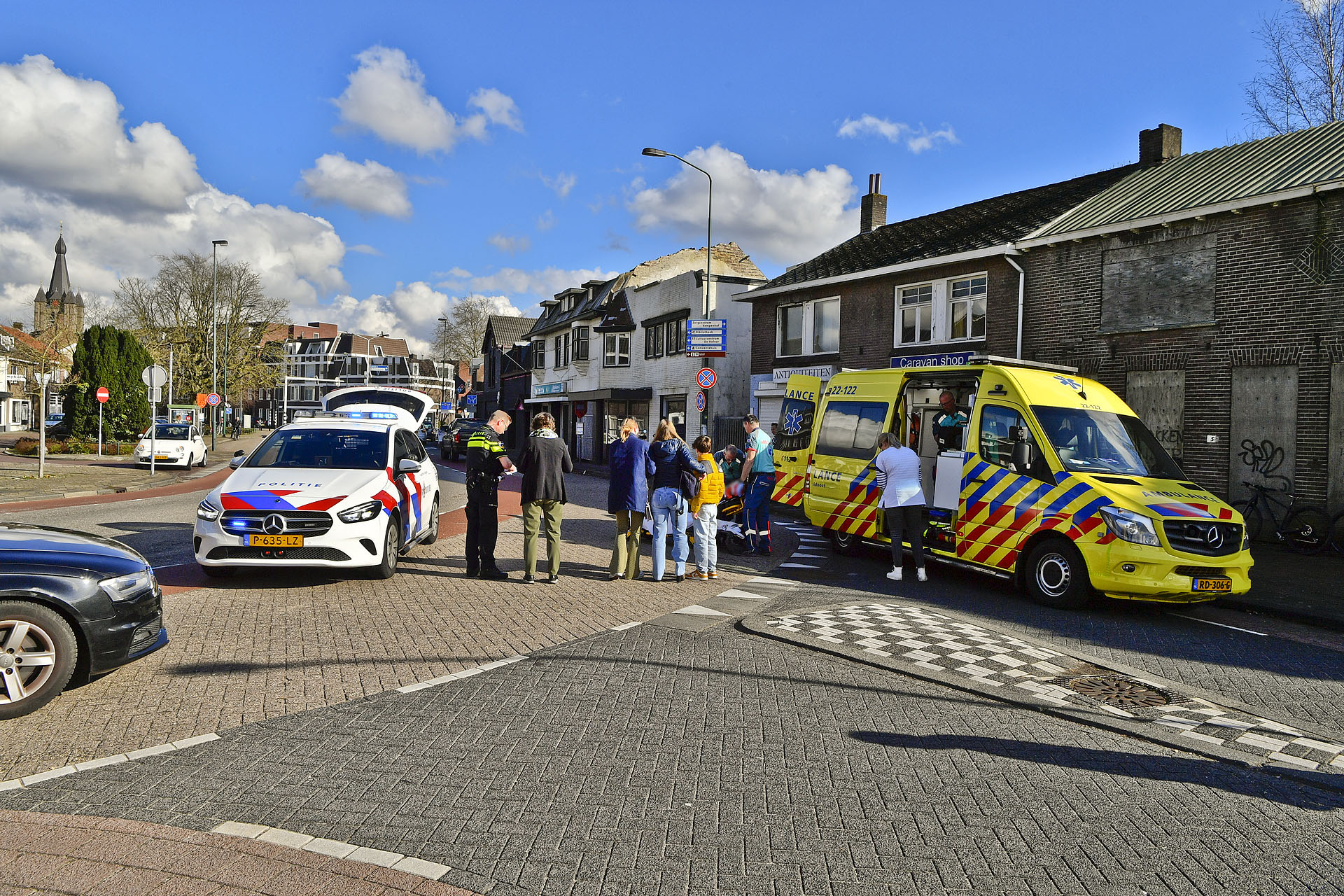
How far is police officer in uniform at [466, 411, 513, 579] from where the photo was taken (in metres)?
9.57

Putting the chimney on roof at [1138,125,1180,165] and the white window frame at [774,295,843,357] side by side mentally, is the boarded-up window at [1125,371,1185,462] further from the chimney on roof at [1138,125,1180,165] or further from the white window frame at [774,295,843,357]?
the white window frame at [774,295,843,357]

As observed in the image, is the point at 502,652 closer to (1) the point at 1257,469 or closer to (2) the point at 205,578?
(2) the point at 205,578

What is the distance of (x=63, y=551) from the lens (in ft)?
17.2

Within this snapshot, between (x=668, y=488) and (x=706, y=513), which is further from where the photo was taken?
(x=706, y=513)

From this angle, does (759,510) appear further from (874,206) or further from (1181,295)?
(874,206)

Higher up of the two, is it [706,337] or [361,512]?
[706,337]

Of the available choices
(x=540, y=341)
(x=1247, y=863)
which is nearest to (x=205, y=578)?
(x=1247, y=863)

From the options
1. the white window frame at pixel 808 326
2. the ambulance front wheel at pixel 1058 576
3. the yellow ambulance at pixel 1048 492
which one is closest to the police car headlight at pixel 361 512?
the yellow ambulance at pixel 1048 492

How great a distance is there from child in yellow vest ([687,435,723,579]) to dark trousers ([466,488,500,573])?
7.27 feet

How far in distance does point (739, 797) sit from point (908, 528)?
704cm

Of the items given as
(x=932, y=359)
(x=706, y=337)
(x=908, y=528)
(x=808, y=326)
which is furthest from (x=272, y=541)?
(x=808, y=326)

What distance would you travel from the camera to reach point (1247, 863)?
3.50 metres

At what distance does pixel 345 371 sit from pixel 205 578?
125m

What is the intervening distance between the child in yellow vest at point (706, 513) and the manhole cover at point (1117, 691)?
457 cm
